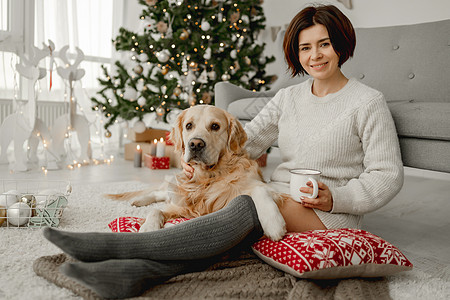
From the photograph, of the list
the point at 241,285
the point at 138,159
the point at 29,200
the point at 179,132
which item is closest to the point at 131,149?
the point at 138,159

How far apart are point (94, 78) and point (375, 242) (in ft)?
14.5

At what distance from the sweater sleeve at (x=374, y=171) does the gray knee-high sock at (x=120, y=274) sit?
683 millimetres

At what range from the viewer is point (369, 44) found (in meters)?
2.88

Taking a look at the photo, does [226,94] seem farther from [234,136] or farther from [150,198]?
[234,136]

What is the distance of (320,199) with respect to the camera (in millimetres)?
1360

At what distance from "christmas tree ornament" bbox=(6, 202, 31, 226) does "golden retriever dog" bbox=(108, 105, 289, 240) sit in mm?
653

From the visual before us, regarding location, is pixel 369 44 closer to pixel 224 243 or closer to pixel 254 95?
pixel 254 95

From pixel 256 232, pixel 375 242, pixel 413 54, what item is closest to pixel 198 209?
pixel 256 232

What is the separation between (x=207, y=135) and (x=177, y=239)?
0.56 metres

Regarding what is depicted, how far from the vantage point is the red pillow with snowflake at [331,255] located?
3.92ft

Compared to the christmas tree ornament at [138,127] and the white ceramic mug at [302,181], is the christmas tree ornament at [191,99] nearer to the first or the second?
the christmas tree ornament at [138,127]

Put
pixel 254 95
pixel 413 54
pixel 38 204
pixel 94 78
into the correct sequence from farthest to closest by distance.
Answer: pixel 94 78
pixel 254 95
pixel 413 54
pixel 38 204

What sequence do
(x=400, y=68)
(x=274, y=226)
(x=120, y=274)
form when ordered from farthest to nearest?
(x=400, y=68) < (x=274, y=226) < (x=120, y=274)

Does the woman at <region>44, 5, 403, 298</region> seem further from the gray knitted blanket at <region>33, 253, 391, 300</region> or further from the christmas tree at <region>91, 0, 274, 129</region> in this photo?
the christmas tree at <region>91, 0, 274, 129</region>
